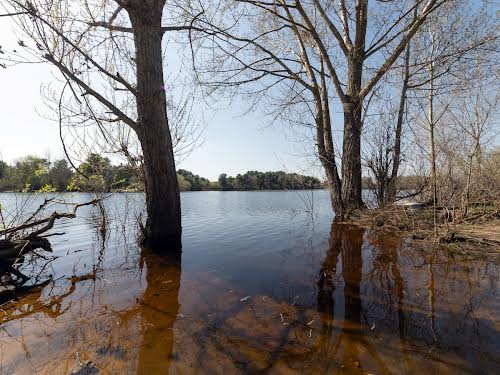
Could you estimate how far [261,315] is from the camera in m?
2.54

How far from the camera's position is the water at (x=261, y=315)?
186 cm

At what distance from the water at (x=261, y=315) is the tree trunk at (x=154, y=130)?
78cm

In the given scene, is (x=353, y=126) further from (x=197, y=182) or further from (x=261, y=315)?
(x=197, y=182)

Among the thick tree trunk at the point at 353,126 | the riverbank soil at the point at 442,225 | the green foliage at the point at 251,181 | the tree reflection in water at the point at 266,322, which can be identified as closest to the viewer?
the tree reflection in water at the point at 266,322

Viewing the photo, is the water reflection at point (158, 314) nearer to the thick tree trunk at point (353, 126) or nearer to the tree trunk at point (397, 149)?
the thick tree trunk at point (353, 126)

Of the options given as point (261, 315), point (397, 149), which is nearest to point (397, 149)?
point (397, 149)

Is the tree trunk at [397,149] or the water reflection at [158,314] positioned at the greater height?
the tree trunk at [397,149]

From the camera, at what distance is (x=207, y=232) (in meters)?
7.45

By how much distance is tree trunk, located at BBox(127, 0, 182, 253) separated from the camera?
4.96 metres

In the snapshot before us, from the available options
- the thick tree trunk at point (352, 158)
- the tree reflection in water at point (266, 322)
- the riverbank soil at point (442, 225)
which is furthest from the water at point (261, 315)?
the thick tree trunk at point (352, 158)

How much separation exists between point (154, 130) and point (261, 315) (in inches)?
155

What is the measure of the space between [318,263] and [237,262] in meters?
1.34

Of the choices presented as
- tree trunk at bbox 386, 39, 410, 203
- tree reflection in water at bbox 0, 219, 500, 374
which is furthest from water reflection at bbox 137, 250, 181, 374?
tree trunk at bbox 386, 39, 410, 203

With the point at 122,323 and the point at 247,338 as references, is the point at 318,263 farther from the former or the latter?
the point at 122,323
